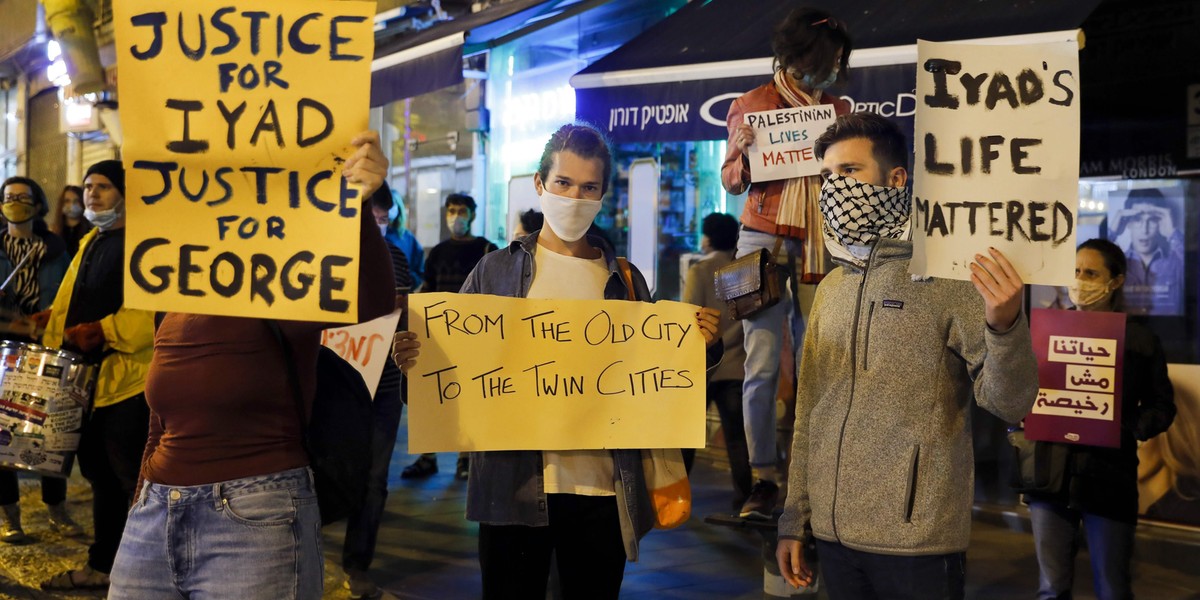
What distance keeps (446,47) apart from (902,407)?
7131 millimetres

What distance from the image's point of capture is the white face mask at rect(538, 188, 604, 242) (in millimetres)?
3656

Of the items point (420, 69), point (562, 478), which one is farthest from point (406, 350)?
point (420, 69)

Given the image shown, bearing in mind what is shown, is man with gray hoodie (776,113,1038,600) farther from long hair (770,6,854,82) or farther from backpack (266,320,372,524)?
long hair (770,6,854,82)

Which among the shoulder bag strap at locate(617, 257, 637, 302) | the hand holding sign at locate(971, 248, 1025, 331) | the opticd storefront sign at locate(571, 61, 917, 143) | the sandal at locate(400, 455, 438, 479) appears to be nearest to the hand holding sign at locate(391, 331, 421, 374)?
the shoulder bag strap at locate(617, 257, 637, 302)

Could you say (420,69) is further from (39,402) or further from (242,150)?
(242,150)

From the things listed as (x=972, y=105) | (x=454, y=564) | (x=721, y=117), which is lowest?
(x=454, y=564)

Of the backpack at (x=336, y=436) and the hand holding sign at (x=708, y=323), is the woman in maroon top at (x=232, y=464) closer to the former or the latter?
the backpack at (x=336, y=436)

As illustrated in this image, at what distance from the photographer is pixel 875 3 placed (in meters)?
7.27

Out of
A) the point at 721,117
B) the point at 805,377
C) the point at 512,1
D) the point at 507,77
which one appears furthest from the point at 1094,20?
the point at 805,377

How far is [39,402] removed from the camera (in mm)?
5957

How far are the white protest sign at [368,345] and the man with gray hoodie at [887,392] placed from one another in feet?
11.5

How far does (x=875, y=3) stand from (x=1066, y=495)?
3.41m

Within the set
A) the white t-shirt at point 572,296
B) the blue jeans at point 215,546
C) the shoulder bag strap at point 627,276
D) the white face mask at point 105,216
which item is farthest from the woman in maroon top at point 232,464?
the white face mask at point 105,216

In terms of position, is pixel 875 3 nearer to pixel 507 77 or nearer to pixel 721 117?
pixel 721 117
